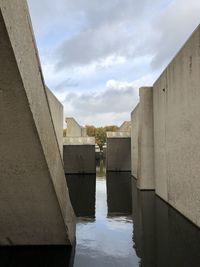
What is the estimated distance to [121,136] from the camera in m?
24.0

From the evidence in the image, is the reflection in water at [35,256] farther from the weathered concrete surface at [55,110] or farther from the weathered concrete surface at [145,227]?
the weathered concrete surface at [55,110]

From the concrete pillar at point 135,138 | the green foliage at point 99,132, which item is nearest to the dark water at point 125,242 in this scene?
the concrete pillar at point 135,138

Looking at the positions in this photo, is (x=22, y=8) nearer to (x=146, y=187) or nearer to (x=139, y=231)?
(x=139, y=231)

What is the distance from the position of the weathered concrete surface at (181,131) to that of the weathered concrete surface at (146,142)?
4.73 feet

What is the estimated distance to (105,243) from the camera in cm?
655

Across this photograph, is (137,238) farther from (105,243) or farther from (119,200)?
(119,200)

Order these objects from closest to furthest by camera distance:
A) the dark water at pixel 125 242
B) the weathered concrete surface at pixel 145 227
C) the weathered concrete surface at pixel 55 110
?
the dark water at pixel 125 242, the weathered concrete surface at pixel 145 227, the weathered concrete surface at pixel 55 110

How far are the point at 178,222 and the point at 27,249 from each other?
3722 millimetres

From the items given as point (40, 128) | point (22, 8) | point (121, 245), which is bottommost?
point (121, 245)

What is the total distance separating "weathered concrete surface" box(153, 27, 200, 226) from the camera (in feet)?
24.8

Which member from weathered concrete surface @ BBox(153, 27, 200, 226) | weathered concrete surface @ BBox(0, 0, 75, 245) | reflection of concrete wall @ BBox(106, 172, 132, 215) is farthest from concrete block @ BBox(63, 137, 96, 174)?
weathered concrete surface @ BBox(0, 0, 75, 245)

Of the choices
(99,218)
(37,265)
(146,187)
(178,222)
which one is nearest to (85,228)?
(99,218)

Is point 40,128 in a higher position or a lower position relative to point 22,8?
lower

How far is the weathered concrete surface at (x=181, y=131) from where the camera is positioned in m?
7.57
